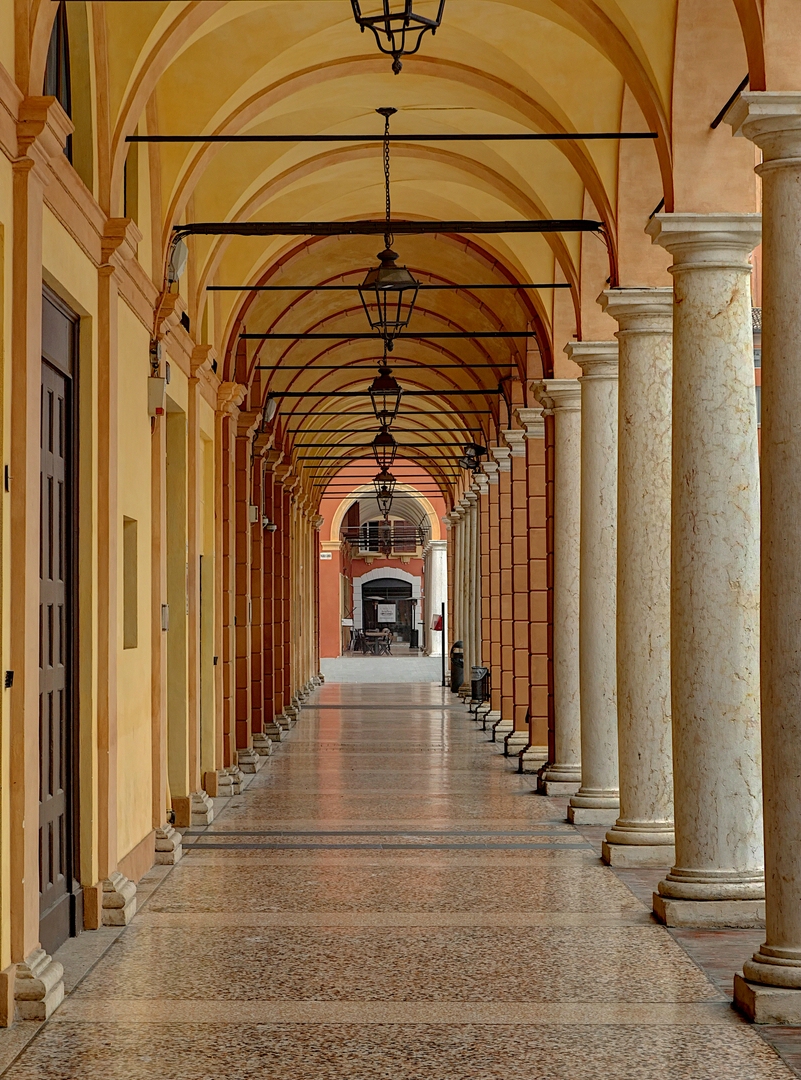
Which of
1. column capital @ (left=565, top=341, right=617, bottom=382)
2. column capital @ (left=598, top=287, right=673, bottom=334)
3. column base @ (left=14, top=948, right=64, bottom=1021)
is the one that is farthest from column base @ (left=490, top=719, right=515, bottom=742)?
column base @ (left=14, top=948, right=64, bottom=1021)

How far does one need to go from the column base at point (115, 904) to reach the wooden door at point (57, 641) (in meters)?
0.23

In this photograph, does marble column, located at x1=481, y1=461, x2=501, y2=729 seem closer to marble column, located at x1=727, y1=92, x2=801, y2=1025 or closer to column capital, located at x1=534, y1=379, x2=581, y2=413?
column capital, located at x1=534, y1=379, x2=581, y2=413

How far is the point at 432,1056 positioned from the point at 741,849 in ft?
9.21

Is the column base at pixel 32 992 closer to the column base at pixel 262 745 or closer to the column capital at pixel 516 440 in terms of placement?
the column base at pixel 262 745

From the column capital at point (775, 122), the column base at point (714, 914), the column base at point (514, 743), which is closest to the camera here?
the column capital at point (775, 122)

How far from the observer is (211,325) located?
14359 mm

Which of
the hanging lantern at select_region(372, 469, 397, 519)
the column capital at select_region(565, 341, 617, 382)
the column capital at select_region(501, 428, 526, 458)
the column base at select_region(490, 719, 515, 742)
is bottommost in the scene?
the column base at select_region(490, 719, 515, 742)

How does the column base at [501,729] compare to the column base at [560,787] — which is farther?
the column base at [501,729]

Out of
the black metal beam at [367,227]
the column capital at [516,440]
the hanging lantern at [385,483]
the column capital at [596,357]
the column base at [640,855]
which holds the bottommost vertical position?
the column base at [640,855]

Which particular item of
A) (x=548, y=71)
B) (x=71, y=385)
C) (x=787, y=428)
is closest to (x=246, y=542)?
(x=548, y=71)

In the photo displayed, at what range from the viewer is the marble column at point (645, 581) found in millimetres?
9641

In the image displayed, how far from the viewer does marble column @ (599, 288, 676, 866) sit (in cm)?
964

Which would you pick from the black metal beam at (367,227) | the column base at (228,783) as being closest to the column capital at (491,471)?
the column base at (228,783)

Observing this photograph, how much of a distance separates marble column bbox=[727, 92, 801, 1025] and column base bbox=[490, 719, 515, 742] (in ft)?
46.2
